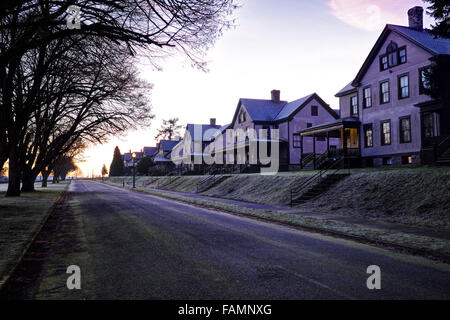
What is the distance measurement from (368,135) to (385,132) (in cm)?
176

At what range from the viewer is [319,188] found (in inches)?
749

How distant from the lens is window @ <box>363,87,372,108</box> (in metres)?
26.9

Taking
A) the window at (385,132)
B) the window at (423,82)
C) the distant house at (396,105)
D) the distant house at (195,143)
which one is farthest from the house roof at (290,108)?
the distant house at (195,143)

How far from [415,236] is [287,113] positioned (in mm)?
32787

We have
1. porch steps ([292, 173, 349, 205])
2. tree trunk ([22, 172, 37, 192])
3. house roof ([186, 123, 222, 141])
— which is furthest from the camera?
house roof ([186, 123, 222, 141])

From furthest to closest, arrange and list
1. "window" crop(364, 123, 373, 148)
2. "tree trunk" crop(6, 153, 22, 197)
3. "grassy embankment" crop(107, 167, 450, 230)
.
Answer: "window" crop(364, 123, 373, 148) → "tree trunk" crop(6, 153, 22, 197) → "grassy embankment" crop(107, 167, 450, 230)

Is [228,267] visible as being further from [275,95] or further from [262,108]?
[275,95]

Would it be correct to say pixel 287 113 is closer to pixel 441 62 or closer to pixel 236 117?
pixel 236 117

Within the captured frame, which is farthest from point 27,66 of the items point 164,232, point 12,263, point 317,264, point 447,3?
point 447,3

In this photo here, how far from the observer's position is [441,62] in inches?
827

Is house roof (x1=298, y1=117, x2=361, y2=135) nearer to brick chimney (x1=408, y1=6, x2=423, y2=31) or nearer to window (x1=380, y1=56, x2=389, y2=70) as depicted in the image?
window (x1=380, y1=56, x2=389, y2=70)

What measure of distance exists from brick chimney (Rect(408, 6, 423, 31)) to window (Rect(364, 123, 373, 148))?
8.91 metres

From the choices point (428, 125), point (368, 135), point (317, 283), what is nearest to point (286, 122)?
point (368, 135)

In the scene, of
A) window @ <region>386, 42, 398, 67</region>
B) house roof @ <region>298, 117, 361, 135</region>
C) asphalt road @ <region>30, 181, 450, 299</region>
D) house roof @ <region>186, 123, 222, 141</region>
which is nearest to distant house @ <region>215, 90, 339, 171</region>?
house roof @ <region>298, 117, 361, 135</region>
